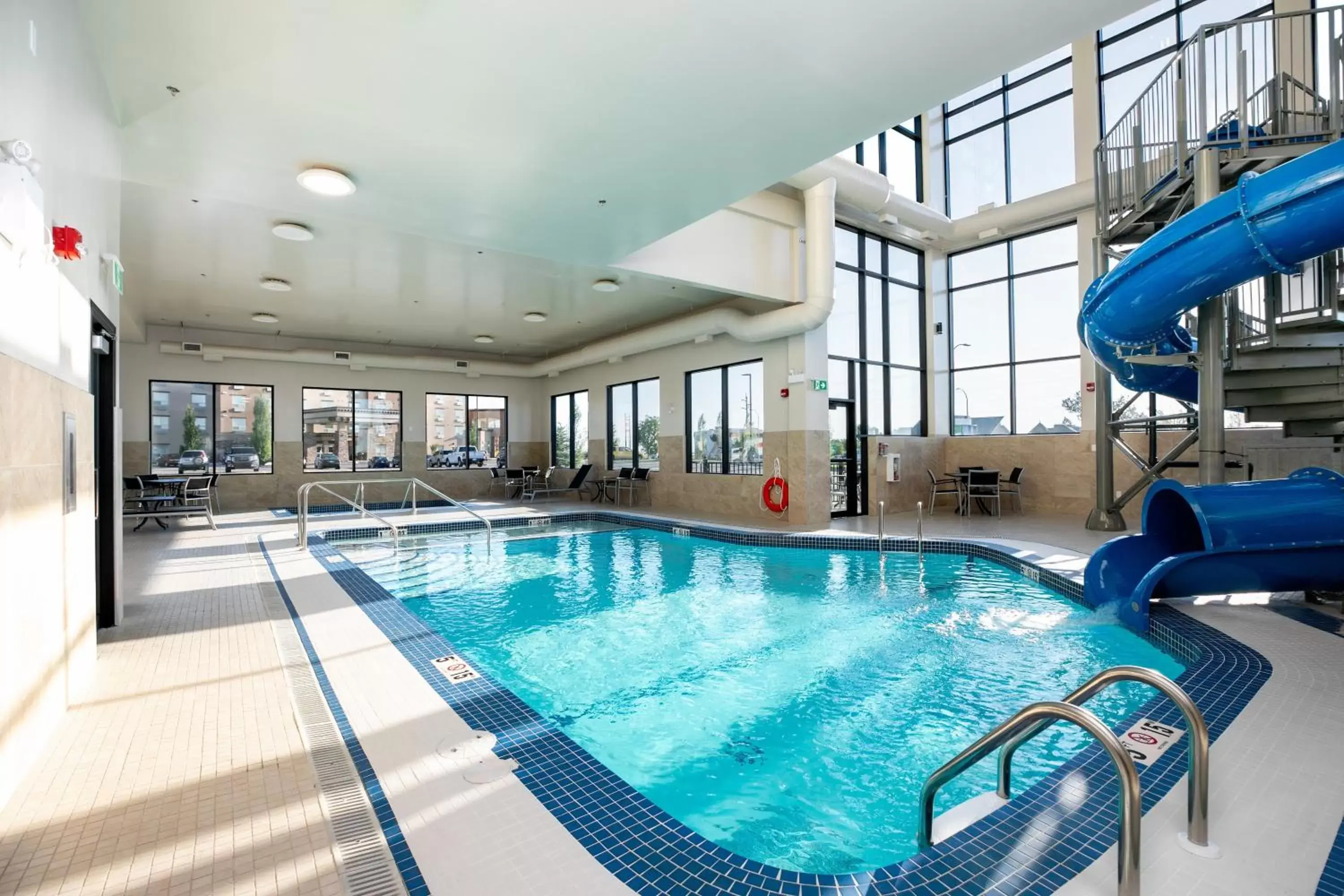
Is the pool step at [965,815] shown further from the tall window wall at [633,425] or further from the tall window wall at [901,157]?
the tall window wall at [901,157]

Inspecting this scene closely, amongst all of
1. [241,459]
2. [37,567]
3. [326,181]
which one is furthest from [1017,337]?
[241,459]

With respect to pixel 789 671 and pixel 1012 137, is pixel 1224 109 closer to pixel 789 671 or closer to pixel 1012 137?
pixel 1012 137

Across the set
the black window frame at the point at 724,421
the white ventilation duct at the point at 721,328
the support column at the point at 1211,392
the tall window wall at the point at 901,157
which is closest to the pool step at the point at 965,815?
the support column at the point at 1211,392

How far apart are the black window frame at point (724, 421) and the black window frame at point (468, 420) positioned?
19.2 ft

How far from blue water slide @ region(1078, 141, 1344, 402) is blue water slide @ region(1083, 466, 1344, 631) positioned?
4.11 ft

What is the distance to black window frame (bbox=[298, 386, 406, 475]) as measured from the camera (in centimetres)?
1255

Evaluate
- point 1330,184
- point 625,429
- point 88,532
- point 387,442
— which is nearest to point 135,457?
point 387,442

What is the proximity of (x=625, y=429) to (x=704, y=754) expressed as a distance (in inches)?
395

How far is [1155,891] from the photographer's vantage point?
158cm

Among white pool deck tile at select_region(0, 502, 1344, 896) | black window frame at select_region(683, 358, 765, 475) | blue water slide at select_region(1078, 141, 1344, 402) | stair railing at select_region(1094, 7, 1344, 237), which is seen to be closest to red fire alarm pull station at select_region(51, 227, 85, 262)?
white pool deck tile at select_region(0, 502, 1344, 896)

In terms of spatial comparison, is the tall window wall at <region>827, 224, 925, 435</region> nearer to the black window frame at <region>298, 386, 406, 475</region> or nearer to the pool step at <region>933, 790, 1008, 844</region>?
the pool step at <region>933, 790, 1008, 844</region>

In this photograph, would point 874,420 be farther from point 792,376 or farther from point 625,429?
point 625,429

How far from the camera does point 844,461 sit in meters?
9.95

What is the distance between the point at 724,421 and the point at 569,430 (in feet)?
17.3
